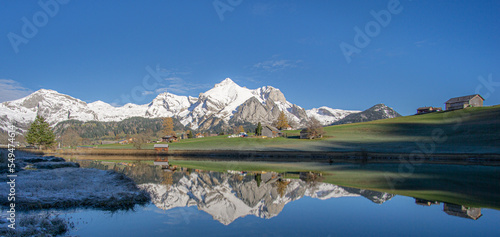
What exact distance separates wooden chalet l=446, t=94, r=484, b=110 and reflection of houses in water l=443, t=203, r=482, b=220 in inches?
4333

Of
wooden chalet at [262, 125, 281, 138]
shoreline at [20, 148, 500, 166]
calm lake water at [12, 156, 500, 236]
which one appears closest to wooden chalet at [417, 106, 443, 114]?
wooden chalet at [262, 125, 281, 138]

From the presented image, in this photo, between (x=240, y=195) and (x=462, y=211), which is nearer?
(x=462, y=211)

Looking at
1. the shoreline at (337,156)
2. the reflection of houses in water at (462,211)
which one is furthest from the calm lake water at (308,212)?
the shoreline at (337,156)

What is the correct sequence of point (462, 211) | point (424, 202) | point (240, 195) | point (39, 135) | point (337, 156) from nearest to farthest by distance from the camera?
point (462, 211)
point (424, 202)
point (240, 195)
point (337, 156)
point (39, 135)

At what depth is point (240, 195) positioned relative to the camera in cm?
2014

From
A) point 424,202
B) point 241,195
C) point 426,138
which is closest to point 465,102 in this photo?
point 426,138

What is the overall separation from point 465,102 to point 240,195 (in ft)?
376

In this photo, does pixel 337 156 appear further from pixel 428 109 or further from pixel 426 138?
pixel 428 109

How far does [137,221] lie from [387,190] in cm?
1710

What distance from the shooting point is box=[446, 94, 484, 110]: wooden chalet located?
10462 centimetres

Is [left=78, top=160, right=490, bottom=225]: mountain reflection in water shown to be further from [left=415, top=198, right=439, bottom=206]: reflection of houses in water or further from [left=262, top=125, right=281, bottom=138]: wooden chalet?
[left=262, top=125, right=281, bottom=138]: wooden chalet

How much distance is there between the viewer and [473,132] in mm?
66125

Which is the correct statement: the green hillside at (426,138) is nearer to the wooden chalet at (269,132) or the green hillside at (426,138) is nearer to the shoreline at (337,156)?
the shoreline at (337,156)

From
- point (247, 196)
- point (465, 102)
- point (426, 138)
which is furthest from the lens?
point (465, 102)
